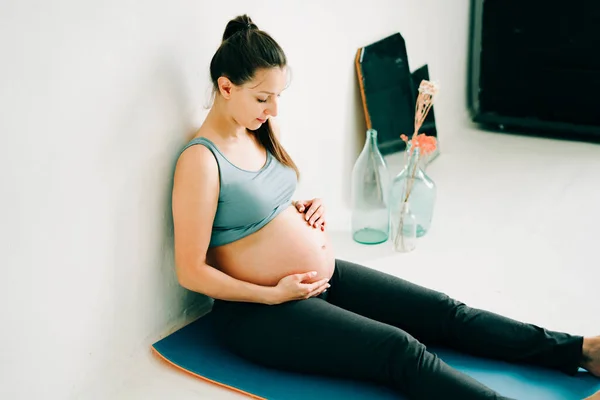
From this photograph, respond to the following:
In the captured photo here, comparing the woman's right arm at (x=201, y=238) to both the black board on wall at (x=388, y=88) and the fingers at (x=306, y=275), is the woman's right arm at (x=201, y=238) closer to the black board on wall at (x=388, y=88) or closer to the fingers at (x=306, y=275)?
the fingers at (x=306, y=275)

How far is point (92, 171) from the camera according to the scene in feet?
4.68

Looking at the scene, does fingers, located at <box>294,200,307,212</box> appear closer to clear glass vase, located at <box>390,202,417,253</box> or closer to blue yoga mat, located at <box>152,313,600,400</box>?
blue yoga mat, located at <box>152,313,600,400</box>

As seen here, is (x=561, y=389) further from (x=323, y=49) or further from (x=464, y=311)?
(x=323, y=49)

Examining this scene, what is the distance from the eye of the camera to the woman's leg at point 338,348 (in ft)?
4.68

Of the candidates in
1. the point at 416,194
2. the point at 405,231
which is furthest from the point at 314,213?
the point at 416,194

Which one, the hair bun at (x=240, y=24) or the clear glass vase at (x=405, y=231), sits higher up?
the hair bun at (x=240, y=24)

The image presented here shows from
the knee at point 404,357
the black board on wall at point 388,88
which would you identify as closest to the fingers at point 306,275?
the knee at point 404,357

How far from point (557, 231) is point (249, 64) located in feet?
4.61

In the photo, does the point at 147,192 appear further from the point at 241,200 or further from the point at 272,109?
the point at 272,109

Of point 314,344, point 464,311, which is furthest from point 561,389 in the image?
point 314,344

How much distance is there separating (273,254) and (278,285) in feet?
0.29

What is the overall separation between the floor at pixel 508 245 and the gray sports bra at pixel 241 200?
0.38m

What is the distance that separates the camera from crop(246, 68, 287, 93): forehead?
4.99 feet

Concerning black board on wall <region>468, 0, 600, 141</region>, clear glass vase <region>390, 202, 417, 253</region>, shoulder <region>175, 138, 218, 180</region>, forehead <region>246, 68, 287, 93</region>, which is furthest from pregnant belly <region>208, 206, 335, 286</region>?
black board on wall <region>468, 0, 600, 141</region>
